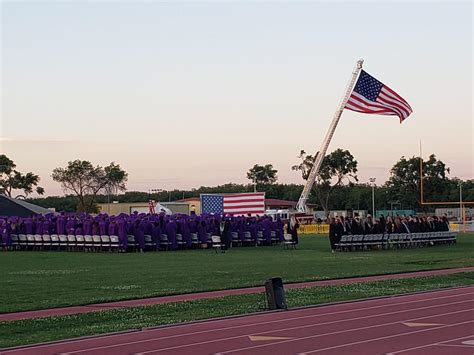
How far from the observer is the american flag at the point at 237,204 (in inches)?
1973

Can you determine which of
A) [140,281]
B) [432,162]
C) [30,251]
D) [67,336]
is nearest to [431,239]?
[30,251]

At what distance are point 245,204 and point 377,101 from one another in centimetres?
989

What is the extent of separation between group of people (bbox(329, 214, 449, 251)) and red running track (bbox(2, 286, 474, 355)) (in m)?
20.5

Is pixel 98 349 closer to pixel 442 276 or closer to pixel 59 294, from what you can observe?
pixel 59 294

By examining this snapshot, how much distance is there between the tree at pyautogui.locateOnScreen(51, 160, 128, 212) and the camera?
93312 millimetres

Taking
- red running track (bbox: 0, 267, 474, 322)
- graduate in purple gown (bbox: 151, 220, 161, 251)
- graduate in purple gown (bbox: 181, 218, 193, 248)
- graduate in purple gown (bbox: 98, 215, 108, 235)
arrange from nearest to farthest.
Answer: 1. red running track (bbox: 0, 267, 474, 322)
2. graduate in purple gown (bbox: 98, 215, 108, 235)
3. graduate in purple gown (bbox: 151, 220, 161, 251)
4. graduate in purple gown (bbox: 181, 218, 193, 248)

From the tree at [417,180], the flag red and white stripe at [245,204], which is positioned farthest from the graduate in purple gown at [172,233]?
the tree at [417,180]

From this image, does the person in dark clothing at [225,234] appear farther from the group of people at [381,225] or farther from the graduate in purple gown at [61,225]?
the graduate in purple gown at [61,225]

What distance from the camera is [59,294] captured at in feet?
61.5

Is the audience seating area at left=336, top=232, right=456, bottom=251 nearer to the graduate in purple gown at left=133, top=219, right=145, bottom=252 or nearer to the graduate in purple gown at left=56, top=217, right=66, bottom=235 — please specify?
the graduate in purple gown at left=133, top=219, right=145, bottom=252

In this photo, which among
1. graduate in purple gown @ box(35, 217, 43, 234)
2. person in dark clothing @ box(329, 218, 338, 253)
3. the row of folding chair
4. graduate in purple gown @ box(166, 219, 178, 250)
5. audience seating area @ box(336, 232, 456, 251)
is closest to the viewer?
person in dark clothing @ box(329, 218, 338, 253)

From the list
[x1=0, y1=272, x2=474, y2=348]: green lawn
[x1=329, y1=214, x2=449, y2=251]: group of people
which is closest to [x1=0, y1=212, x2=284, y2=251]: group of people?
[x1=329, y1=214, x2=449, y2=251]: group of people

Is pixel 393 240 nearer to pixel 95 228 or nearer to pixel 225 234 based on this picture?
pixel 225 234

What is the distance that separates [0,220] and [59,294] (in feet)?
79.2
